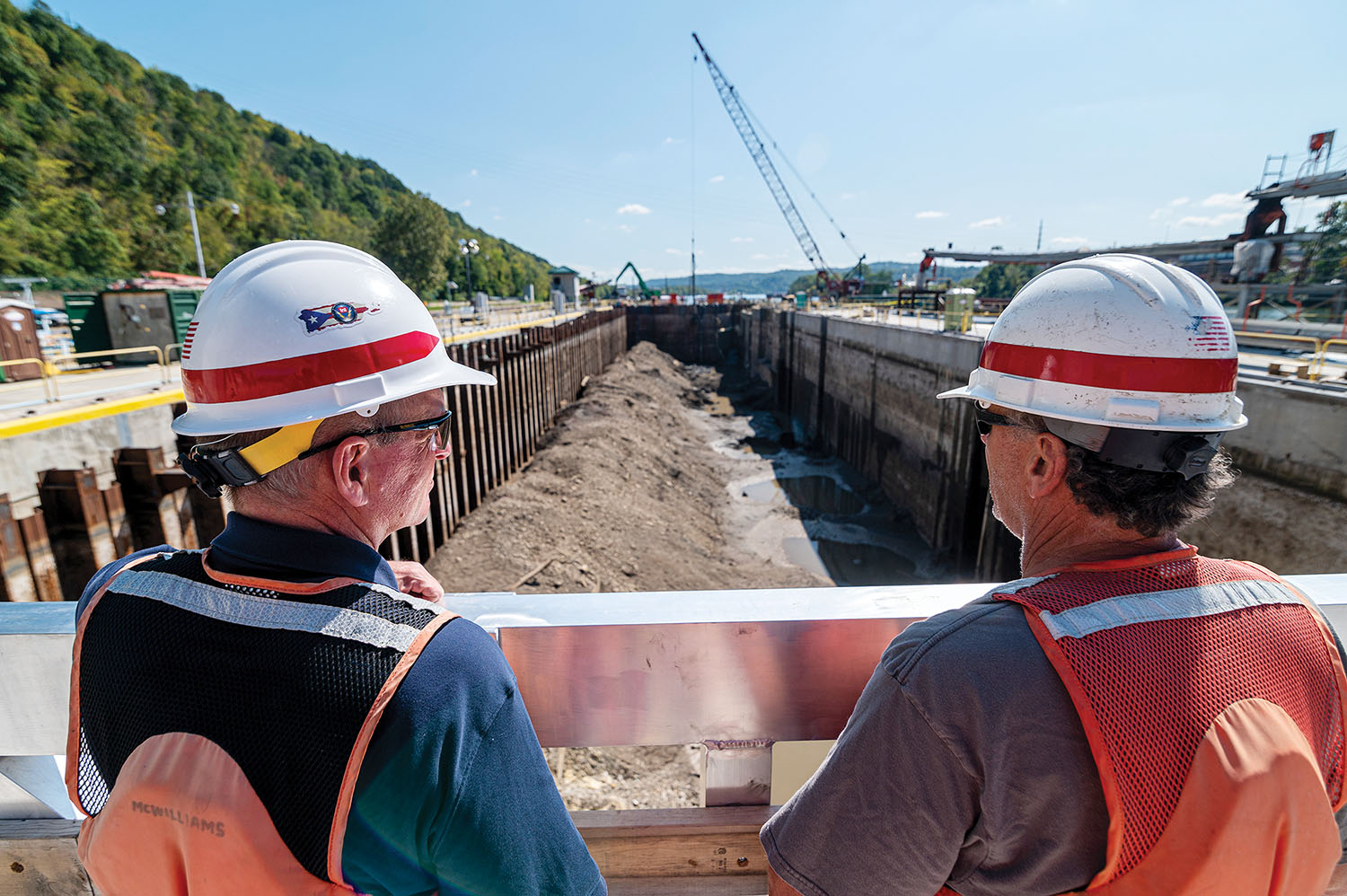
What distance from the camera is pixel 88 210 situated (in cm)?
4788

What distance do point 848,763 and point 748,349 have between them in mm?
56497

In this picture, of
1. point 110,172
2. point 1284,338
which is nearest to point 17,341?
point 1284,338

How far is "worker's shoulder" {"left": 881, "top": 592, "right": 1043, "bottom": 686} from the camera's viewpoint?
3.49 feet

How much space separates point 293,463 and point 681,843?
142 cm

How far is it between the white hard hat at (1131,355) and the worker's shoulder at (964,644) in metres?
0.45

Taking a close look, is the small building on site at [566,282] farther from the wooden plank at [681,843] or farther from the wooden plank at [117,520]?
the wooden plank at [681,843]

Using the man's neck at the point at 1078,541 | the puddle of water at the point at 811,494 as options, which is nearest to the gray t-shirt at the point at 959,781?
the man's neck at the point at 1078,541

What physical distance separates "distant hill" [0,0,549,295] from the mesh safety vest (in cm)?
3129

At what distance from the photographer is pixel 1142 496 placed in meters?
1.26

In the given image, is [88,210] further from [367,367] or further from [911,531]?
[367,367]

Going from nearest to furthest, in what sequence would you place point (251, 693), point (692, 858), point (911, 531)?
point (251, 693)
point (692, 858)
point (911, 531)

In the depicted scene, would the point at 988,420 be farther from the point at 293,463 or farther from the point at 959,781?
the point at 293,463

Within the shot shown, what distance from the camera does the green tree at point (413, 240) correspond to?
70625 mm

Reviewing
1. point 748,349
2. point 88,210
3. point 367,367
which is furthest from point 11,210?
point 367,367
